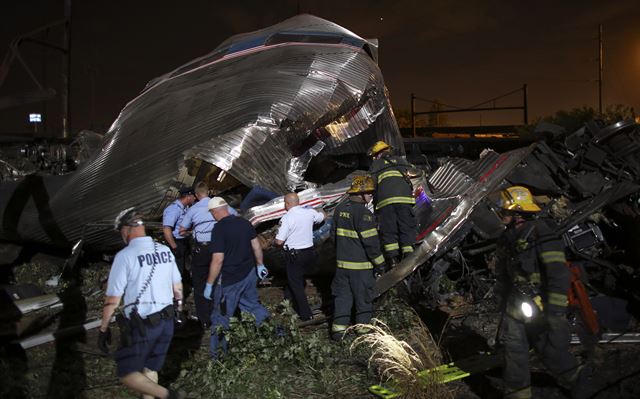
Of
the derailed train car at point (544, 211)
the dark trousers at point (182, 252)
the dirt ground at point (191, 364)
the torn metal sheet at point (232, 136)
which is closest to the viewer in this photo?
the dirt ground at point (191, 364)

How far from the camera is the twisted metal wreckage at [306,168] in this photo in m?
6.63

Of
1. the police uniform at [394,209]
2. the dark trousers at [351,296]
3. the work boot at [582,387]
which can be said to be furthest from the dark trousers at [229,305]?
the work boot at [582,387]

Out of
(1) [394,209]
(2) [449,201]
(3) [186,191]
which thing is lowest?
(1) [394,209]

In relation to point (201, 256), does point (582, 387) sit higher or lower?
lower

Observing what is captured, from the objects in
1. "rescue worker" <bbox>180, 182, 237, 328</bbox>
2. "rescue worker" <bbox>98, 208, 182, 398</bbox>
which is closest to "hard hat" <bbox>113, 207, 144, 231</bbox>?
"rescue worker" <bbox>98, 208, 182, 398</bbox>

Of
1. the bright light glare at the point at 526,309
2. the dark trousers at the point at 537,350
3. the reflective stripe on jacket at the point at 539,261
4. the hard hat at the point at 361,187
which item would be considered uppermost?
the hard hat at the point at 361,187

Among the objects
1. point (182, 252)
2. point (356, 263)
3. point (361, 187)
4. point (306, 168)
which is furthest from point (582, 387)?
point (182, 252)

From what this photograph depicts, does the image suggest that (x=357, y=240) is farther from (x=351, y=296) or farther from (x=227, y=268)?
(x=227, y=268)

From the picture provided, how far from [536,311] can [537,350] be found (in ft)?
0.95

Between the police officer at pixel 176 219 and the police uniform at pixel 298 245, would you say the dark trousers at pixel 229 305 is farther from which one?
the police officer at pixel 176 219

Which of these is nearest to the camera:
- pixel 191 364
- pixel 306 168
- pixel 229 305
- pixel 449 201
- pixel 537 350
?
pixel 537 350

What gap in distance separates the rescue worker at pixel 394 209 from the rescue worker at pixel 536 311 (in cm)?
230

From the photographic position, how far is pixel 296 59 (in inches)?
330

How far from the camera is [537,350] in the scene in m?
3.87
